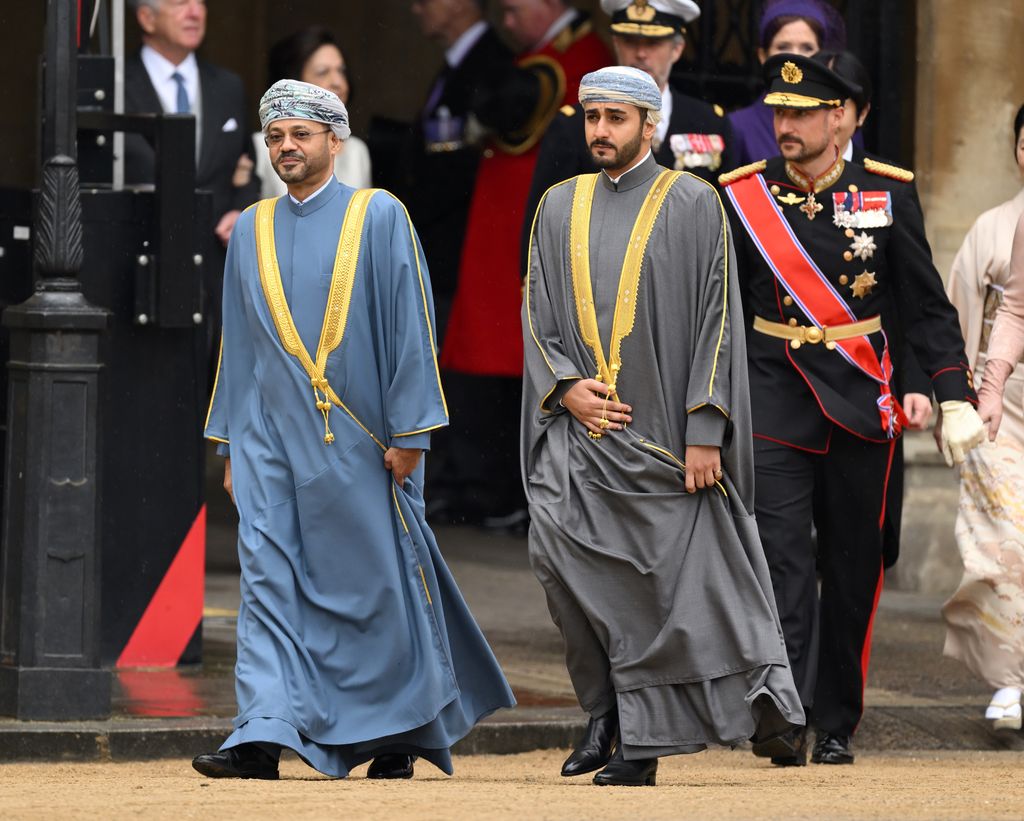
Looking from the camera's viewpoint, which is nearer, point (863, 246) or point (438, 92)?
point (863, 246)

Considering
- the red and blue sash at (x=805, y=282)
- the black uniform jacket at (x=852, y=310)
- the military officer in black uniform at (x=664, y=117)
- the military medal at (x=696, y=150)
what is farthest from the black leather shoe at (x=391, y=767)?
the military medal at (x=696, y=150)

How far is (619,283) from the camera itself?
758 centimetres

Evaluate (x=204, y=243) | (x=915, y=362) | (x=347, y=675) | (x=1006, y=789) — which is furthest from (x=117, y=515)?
(x=1006, y=789)

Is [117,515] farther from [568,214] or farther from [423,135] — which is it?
[423,135]

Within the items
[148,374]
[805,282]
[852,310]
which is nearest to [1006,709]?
[852,310]

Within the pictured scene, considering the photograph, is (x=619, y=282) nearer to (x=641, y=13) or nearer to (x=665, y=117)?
(x=665, y=117)

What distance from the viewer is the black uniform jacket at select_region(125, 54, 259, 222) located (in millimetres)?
10578

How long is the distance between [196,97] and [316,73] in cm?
49

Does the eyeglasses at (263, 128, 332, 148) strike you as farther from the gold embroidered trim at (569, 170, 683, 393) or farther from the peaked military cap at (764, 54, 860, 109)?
the peaked military cap at (764, 54, 860, 109)

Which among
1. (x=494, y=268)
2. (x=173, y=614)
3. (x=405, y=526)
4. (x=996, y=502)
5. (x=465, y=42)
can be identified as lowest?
(x=173, y=614)

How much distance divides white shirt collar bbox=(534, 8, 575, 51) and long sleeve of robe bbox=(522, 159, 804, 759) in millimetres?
4780

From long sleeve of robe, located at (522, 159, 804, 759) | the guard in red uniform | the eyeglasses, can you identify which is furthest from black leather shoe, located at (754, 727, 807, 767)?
the guard in red uniform

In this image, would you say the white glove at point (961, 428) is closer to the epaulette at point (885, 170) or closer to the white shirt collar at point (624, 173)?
the epaulette at point (885, 170)

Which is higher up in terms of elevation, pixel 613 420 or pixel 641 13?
pixel 641 13
